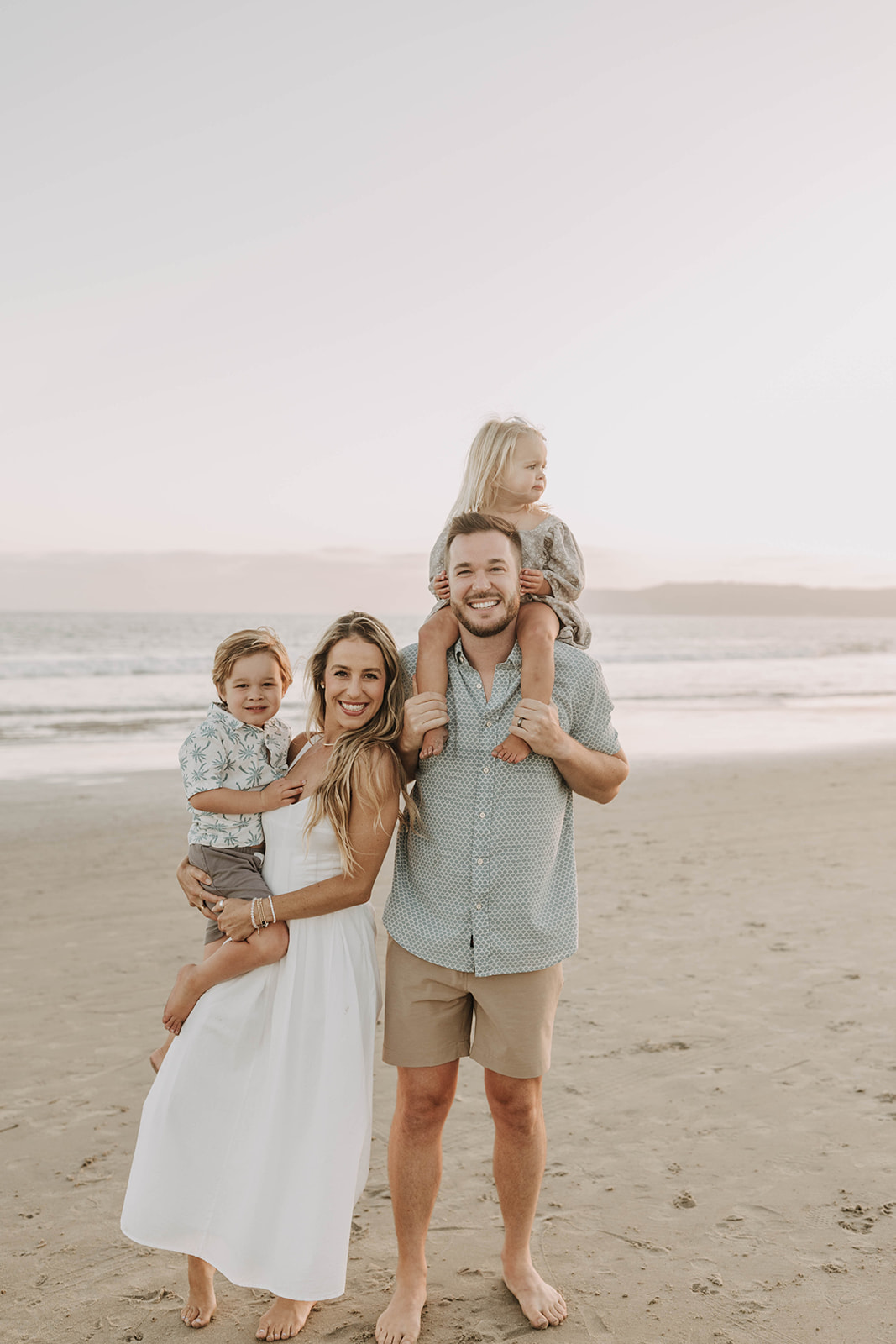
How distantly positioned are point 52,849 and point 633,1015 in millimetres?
5427

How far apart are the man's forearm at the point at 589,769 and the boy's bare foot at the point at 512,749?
0.27ft

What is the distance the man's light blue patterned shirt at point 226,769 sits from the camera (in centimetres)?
294

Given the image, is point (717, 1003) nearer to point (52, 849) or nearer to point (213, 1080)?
point (213, 1080)

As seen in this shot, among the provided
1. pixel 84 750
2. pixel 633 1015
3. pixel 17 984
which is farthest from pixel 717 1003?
pixel 84 750

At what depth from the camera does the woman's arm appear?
2.74m

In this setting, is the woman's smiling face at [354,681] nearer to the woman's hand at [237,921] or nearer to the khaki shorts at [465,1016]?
the woman's hand at [237,921]

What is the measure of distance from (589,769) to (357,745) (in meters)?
0.66

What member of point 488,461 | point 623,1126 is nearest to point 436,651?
point 488,461

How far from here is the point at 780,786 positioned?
11.5m

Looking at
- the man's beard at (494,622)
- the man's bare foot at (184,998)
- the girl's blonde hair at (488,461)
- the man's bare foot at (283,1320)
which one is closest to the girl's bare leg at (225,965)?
the man's bare foot at (184,998)

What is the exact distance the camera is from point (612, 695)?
79.5 feet

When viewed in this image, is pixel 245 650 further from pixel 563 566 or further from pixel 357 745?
pixel 563 566

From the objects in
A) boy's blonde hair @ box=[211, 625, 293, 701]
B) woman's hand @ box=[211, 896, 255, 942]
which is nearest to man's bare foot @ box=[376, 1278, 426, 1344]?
woman's hand @ box=[211, 896, 255, 942]

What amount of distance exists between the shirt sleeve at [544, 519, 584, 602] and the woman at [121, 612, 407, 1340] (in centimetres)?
73
